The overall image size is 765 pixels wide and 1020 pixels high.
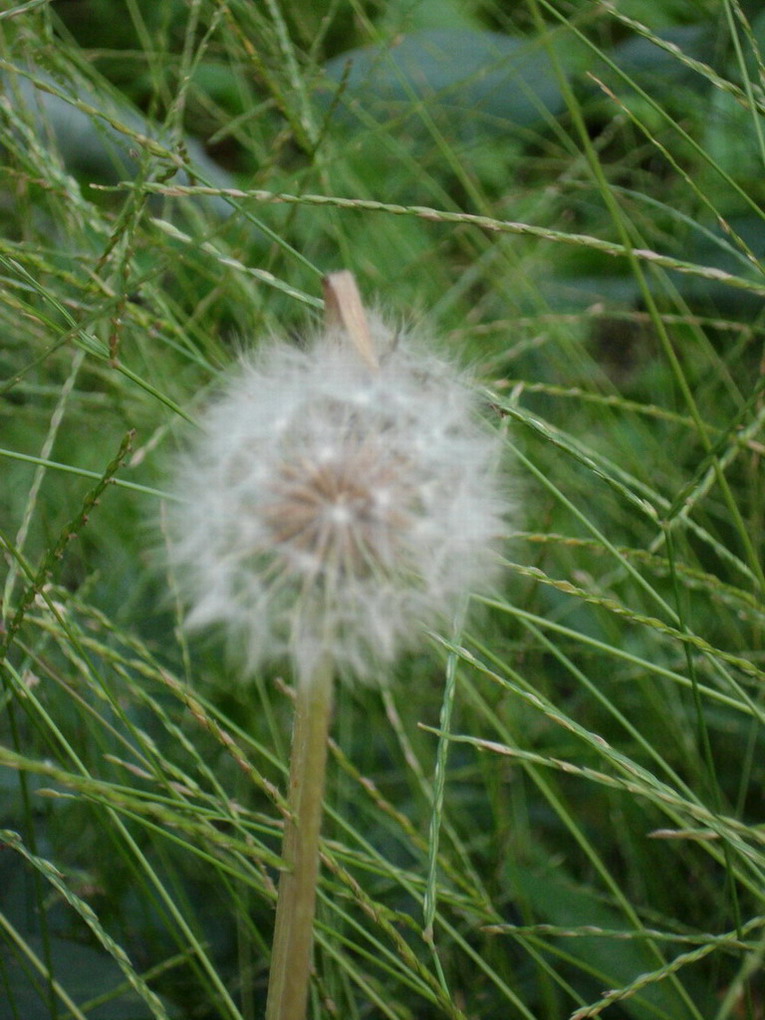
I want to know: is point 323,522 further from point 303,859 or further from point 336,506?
point 303,859

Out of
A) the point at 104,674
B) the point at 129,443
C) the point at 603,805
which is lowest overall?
the point at 603,805

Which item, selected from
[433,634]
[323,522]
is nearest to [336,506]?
[323,522]

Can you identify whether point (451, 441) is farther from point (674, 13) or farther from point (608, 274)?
point (674, 13)

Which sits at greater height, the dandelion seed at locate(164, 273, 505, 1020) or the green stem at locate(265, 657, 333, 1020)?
the dandelion seed at locate(164, 273, 505, 1020)

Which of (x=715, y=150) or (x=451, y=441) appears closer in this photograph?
(x=451, y=441)

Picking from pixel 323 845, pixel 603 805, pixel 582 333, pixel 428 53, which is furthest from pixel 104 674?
pixel 428 53

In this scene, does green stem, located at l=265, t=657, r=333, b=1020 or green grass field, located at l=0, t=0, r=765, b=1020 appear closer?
green stem, located at l=265, t=657, r=333, b=1020
